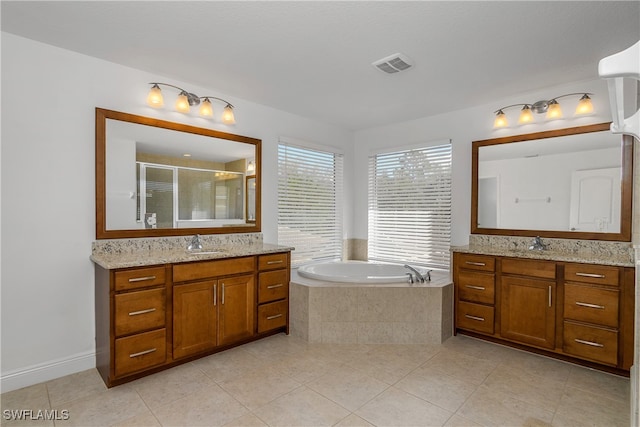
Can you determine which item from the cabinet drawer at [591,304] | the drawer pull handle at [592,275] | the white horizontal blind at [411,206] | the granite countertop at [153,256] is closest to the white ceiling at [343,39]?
the white horizontal blind at [411,206]

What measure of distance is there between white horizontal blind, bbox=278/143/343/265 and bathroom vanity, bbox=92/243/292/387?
0.93 m

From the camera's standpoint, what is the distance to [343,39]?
224 centimetres

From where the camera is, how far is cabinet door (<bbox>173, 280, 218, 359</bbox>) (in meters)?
2.48

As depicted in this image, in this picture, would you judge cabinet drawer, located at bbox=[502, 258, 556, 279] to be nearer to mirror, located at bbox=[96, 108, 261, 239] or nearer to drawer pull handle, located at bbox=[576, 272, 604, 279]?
drawer pull handle, located at bbox=[576, 272, 604, 279]

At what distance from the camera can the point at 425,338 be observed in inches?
119

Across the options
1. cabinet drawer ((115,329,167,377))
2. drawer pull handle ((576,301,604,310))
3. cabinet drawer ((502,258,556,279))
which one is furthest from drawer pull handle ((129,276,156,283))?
drawer pull handle ((576,301,604,310))

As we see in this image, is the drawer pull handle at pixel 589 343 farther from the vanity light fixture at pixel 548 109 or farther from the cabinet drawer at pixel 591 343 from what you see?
the vanity light fixture at pixel 548 109

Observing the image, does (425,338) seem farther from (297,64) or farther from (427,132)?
(297,64)

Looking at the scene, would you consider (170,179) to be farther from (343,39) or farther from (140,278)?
(343,39)

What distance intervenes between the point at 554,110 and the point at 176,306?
3710mm

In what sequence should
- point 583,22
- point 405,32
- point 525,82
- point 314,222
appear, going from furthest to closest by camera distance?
point 314,222, point 525,82, point 405,32, point 583,22

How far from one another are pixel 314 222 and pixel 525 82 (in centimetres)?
270

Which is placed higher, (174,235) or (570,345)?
(174,235)

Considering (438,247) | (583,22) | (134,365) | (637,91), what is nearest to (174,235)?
(134,365)
